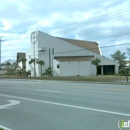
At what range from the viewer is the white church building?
63.6m

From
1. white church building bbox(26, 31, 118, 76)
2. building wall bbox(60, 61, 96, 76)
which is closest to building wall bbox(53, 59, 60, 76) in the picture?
white church building bbox(26, 31, 118, 76)

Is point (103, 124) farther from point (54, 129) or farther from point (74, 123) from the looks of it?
point (54, 129)

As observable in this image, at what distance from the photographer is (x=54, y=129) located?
21.0 ft

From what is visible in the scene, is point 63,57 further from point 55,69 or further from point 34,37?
point 34,37

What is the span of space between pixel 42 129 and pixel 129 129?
2.38 meters

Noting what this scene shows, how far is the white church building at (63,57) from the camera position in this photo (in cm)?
6356

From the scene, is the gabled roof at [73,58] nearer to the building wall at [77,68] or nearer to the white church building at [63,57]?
the white church building at [63,57]

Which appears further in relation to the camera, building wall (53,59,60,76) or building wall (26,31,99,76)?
building wall (26,31,99,76)

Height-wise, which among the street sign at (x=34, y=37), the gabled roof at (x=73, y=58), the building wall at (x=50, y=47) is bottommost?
the gabled roof at (x=73, y=58)

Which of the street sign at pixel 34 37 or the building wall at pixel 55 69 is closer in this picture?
the building wall at pixel 55 69

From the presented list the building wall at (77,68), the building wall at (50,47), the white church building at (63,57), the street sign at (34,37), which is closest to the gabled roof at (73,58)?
the white church building at (63,57)

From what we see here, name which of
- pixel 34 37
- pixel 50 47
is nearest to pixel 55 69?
pixel 50 47

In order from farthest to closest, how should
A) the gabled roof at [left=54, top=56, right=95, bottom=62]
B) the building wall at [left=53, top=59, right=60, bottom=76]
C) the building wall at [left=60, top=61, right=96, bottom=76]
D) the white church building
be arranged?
the gabled roof at [left=54, top=56, right=95, bottom=62] → the building wall at [left=53, top=59, right=60, bottom=76] → the white church building → the building wall at [left=60, top=61, right=96, bottom=76]

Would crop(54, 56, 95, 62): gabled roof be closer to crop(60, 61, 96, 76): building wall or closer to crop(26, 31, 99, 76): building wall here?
crop(26, 31, 99, 76): building wall
